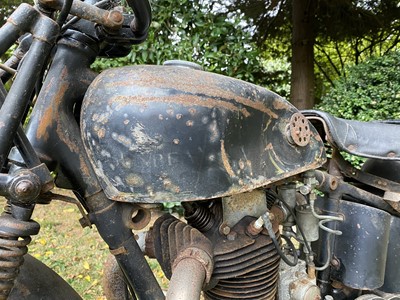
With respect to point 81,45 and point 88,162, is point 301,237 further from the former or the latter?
point 81,45

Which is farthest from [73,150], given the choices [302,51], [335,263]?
[302,51]

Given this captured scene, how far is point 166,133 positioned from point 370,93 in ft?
10.2

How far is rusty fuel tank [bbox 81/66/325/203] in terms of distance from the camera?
0.90m

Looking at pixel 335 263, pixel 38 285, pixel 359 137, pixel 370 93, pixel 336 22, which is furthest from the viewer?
pixel 336 22

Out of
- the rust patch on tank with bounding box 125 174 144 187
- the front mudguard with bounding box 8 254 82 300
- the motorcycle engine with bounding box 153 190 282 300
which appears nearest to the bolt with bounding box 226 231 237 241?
the motorcycle engine with bounding box 153 190 282 300

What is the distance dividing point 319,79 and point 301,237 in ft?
24.3

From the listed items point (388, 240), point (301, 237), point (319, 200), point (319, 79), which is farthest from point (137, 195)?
point (319, 79)

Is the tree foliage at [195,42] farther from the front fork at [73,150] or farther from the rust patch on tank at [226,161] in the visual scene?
the rust patch on tank at [226,161]

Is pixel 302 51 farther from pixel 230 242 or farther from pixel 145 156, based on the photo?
pixel 145 156

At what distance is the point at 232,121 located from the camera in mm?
951

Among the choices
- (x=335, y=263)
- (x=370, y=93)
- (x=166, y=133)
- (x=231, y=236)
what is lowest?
(x=335, y=263)

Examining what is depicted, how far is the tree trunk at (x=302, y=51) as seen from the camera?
5828 millimetres

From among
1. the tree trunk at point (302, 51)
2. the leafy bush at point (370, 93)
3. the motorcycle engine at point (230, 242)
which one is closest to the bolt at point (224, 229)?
the motorcycle engine at point (230, 242)

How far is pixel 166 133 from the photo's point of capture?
2.95 feet
